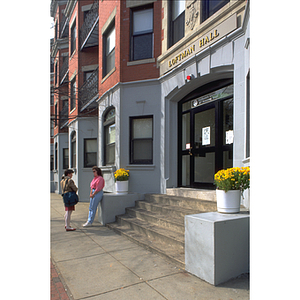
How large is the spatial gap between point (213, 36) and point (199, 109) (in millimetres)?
2234

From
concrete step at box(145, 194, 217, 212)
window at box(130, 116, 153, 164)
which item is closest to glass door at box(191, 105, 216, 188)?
concrete step at box(145, 194, 217, 212)

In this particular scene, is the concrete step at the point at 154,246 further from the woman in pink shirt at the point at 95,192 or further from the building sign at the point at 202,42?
Answer: the building sign at the point at 202,42

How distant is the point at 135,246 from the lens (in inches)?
241

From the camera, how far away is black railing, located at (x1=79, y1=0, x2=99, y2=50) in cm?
1390

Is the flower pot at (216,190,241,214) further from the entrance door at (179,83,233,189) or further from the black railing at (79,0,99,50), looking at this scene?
the black railing at (79,0,99,50)

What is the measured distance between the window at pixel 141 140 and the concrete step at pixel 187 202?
1778 mm

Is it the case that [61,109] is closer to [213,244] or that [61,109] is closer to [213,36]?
[213,36]

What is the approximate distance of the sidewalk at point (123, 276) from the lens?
381 cm

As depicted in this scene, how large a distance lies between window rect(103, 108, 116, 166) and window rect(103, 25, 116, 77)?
6.57ft

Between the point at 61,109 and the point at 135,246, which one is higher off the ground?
the point at 61,109

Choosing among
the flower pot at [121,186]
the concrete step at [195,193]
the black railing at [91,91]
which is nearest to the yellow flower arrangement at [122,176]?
the flower pot at [121,186]

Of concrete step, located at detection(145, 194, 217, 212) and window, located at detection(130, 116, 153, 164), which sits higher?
window, located at detection(130, 116, 153, 164)

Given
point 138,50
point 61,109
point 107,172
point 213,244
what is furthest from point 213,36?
point 61,109

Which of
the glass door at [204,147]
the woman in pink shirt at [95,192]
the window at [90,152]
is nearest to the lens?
the glass door at [204,147]
